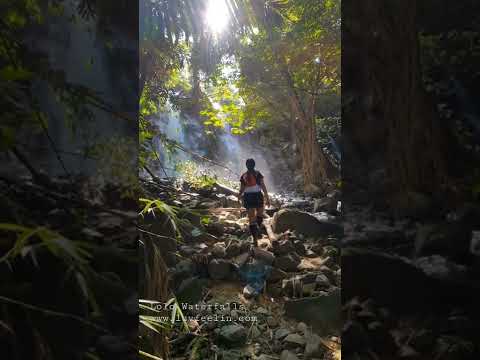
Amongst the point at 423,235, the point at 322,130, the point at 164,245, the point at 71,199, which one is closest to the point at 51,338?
the point at 71,199

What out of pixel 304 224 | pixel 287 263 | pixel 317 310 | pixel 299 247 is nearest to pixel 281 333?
pixel 317 310

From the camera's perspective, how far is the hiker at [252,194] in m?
1.57

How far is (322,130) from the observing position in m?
1.98

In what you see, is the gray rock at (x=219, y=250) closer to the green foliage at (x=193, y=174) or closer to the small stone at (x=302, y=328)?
the green foliage at (x=193, y=174)

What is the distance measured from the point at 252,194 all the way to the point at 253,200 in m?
0.04

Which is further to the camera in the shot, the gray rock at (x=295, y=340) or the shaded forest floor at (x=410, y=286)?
the gray rock at (x=295, y=340)

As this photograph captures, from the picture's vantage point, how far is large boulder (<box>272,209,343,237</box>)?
5.42ft

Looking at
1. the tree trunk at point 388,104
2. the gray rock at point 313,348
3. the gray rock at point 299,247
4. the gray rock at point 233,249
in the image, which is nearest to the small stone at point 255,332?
the gray rock at point 313,348

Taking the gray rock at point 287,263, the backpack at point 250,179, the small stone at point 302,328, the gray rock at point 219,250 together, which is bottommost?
the small stone at point 302,328

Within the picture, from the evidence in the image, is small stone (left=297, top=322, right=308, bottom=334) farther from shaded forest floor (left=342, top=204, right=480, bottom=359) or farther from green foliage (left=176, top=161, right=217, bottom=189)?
green foliage (left=176, top=161, right=217, bottom=189)

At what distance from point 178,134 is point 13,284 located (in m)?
1.04

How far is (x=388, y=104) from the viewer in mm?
1093

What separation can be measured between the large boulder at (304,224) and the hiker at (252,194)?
121mm

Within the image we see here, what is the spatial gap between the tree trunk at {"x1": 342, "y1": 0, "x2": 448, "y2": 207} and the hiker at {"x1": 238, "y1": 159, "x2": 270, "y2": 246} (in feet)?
1.89
